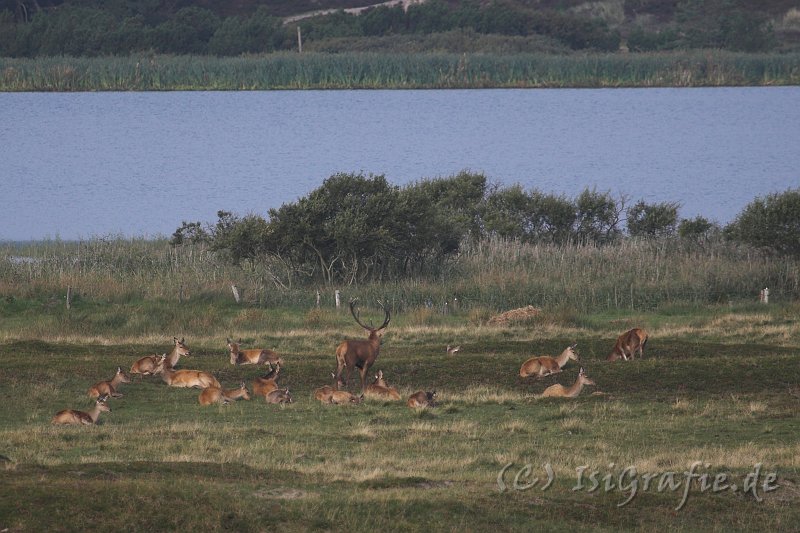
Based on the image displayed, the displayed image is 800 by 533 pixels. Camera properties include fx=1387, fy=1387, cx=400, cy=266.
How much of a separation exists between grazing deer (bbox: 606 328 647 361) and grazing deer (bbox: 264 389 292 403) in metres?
6.04

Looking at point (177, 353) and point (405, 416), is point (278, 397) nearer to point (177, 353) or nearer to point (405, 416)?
point (405, 416)

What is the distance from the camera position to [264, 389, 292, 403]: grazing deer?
62.5 ft

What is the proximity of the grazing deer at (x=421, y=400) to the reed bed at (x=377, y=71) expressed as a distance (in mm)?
78453

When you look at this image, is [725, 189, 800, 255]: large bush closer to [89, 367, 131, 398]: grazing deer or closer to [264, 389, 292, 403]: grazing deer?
[264, 389, 292, 403]: grazing deer

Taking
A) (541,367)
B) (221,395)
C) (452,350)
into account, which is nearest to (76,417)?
(221,395)

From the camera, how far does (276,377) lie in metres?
20.6

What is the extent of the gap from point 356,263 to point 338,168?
47.6 metres

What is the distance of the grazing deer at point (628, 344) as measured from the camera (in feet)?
73.8

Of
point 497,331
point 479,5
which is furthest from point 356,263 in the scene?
point 479,5

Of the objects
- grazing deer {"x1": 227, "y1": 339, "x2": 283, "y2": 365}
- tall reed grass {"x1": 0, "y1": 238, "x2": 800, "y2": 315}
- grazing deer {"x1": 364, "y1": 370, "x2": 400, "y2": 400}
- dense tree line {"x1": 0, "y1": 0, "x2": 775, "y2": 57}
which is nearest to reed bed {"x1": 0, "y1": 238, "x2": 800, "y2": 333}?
tall reed grass {"x1": 0, "y1": 238, "x2": 800, "y2": 315}

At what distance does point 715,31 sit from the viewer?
118188mm

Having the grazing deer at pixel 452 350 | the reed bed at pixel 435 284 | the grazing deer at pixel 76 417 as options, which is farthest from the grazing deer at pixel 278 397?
the reed bed at pixel 435 284

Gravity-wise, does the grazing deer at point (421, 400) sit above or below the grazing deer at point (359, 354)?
below

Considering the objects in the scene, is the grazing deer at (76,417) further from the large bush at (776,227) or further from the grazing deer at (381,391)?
the large bush at (776,227)
